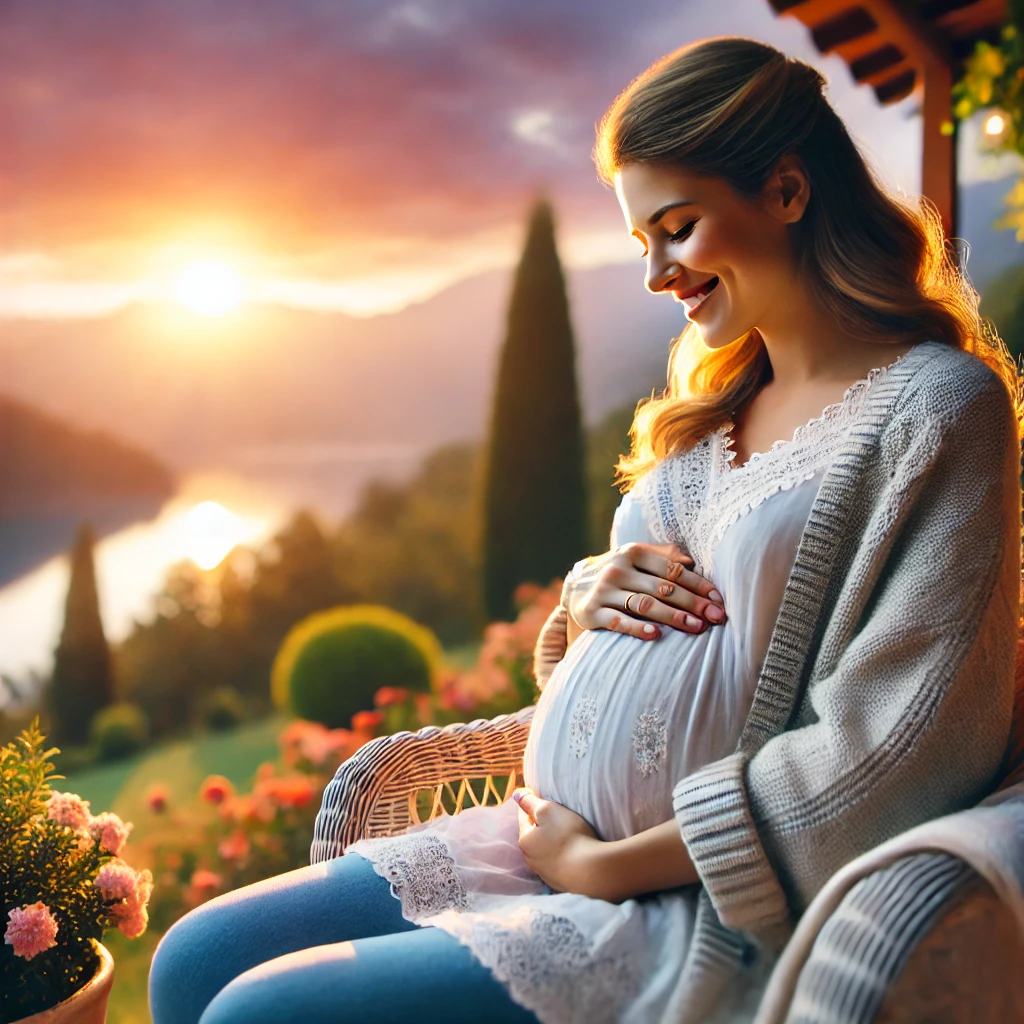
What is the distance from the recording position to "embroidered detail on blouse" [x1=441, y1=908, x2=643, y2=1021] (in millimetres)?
1104

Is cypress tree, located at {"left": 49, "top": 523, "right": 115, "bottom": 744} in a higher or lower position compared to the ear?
lower

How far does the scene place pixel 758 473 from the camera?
145cm

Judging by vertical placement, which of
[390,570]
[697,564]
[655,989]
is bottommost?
[390,570]

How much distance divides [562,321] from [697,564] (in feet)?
10.4

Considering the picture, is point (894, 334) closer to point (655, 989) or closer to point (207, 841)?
point (655, 989)

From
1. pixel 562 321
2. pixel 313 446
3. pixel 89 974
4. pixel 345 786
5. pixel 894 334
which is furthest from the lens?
pixel 313 446

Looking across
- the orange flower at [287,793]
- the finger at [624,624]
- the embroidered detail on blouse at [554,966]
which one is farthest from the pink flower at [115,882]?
the orange flower at [287,793]

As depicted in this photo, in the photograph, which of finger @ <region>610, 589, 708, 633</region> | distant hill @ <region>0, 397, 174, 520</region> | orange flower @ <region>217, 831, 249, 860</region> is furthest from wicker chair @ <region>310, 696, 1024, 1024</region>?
distant hill @ <region>0, 397, 174, 520</region>

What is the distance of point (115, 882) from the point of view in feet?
6.05

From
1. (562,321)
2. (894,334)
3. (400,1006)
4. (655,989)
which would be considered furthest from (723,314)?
(562,321)

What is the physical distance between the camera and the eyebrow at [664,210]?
1.41 metres

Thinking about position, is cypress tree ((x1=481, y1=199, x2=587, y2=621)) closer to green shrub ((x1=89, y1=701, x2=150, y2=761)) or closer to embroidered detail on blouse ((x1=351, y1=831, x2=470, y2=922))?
green shrub ((x1=89, y1=701, x2=150, y2=761))

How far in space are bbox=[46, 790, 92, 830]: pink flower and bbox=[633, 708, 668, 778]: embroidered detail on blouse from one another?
44.4 inches

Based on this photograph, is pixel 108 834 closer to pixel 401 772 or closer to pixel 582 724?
pixel 401 772
